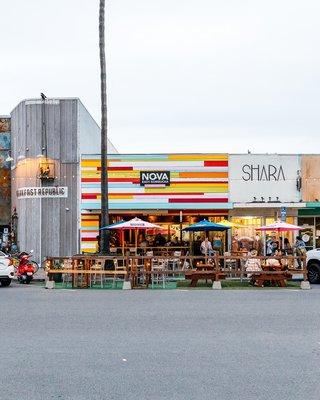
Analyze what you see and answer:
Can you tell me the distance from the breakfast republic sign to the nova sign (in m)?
3.20

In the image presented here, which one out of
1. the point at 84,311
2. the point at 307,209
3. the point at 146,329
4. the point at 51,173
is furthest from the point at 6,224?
the point at 146,329

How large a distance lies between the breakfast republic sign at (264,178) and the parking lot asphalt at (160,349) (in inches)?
737

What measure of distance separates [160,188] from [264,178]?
17.1 ft

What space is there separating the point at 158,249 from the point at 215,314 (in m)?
20.9

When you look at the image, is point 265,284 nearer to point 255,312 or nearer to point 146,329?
point 255,312

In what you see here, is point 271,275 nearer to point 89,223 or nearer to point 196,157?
point 196,157

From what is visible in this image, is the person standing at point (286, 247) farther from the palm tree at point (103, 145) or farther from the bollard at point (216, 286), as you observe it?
the bollard at point (216, 286)

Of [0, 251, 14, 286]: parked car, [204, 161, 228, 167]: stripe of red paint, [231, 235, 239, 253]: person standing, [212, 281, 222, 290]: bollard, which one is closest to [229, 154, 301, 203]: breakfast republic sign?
[204, 161, 228, 167]: stripe of red paint

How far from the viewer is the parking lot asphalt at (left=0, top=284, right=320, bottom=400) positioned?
8.69 metres

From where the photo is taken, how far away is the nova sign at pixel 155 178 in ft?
126

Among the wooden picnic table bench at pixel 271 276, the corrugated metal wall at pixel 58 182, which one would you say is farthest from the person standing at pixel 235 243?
the wooden picnic table bench at pixel 271 276

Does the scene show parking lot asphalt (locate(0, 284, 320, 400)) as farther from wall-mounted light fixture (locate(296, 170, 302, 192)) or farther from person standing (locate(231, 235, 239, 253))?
wall-mounted light fixture (locate(296, 170, 302, 192))

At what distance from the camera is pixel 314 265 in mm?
28672

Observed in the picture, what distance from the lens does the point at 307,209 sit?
3869cm
